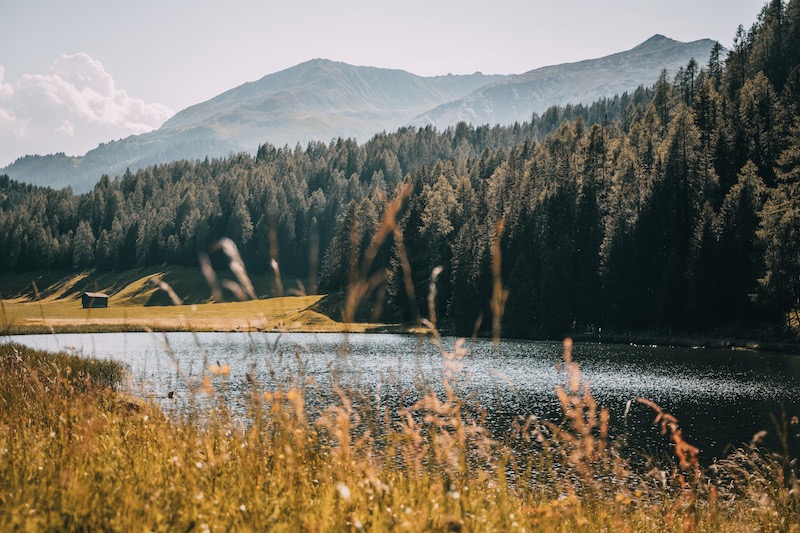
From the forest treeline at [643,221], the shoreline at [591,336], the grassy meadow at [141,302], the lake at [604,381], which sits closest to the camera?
the lake at [604,381]

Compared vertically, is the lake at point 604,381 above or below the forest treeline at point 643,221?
below

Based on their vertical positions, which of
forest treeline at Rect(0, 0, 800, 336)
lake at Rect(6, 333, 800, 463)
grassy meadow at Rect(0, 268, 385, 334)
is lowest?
lake at Rect(6, 333, 800, 463)

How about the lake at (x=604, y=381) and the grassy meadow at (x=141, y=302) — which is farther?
the grassy meadow at (x=141, y=302)

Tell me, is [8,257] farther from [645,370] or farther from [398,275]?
[645,370]

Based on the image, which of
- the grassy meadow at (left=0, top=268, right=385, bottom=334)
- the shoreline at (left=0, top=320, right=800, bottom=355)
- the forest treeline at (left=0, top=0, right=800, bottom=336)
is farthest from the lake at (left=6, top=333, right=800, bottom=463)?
the grassy meadow at (left=0, top=268, right=385, bottom=334)

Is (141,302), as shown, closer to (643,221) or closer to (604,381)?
(643,221)

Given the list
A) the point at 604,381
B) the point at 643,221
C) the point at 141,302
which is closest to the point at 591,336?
the point at 643,221

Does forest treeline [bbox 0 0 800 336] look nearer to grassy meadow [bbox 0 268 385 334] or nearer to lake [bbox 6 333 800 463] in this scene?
lake [bbox 6 333 800 463]

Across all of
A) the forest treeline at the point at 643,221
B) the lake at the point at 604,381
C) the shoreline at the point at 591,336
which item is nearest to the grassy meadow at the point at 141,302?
the shoreline at the point at 591,336

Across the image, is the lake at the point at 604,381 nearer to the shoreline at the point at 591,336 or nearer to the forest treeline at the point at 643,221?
the shoreline at the point at 591,336

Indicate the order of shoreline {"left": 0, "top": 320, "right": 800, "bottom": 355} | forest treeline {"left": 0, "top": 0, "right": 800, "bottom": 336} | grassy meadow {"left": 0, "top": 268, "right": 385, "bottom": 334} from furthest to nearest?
1. grassy meadow {"left": 0, "top": 268, "right": 385, "bottom": 334}
2. forest treeline {"left": 0, "top": 0, "right": 800, "bottom": 336}
3. shoreline {"left": 0, "top": 320, "right": 800, "bottom": 355}

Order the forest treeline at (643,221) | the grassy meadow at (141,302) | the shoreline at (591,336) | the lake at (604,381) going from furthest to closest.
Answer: the grassy meadow at (141,302)
the forest treeline at (643,221)
the shoreline at (591,336)
the lake at (604,381)

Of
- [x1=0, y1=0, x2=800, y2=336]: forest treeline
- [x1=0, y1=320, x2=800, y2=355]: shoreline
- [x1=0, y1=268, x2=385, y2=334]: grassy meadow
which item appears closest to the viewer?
[x1=0, y1=320, x2=800, y2=355]: shoreline

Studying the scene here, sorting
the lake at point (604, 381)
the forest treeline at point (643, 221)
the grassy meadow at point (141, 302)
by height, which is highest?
→ the forest treeline at point (643, 221)
